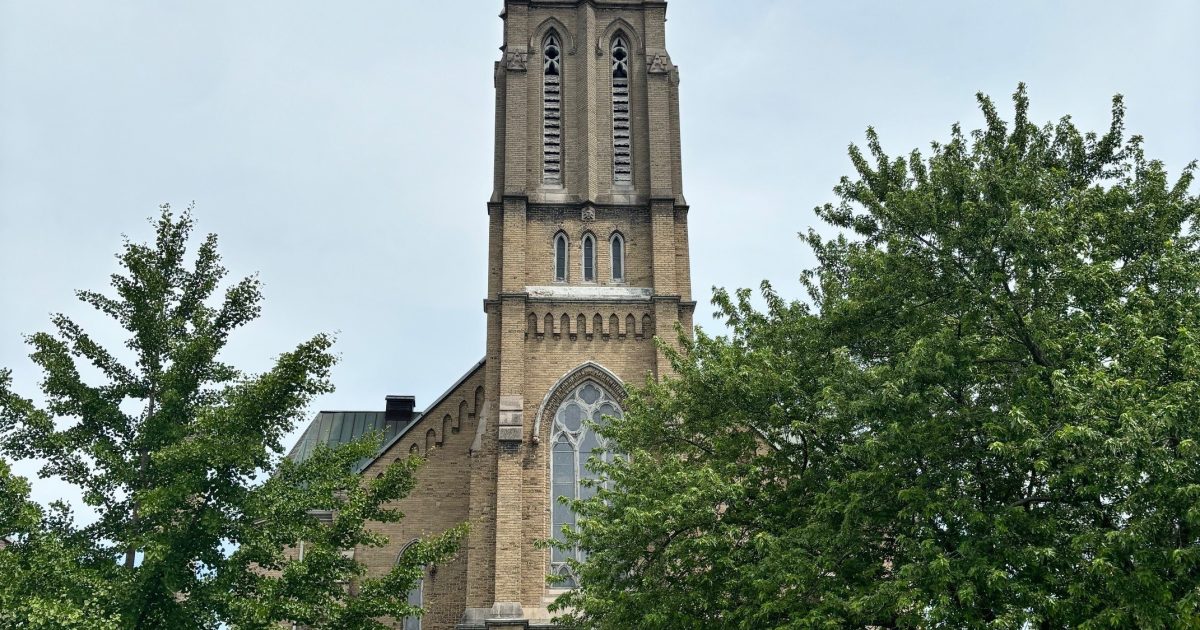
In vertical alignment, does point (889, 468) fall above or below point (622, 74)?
below

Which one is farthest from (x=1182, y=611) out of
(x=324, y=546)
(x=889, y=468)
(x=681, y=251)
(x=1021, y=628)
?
(x=681, y=251)

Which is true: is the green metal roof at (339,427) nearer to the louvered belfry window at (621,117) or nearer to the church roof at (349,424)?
the church roof at (349,424)

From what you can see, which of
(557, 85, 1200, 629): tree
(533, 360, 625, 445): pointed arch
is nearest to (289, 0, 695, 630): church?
(533, 360, 625, 445): pointed arch

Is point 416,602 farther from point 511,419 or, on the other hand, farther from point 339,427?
point 339,427

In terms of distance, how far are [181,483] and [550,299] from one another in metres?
13.0

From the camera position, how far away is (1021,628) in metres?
11.5

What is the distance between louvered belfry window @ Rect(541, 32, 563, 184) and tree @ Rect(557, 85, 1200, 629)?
36.4ft

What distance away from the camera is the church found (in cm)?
2380

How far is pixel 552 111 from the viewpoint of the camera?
94.3ft

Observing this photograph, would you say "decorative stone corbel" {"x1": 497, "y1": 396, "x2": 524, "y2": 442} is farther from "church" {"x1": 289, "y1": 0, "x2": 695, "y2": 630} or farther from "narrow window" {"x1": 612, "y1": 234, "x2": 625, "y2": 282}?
"narrow window" {"x1": 612, "y1": 234, "x2": 625, "y2": 282}

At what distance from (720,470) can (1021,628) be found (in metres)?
5.33

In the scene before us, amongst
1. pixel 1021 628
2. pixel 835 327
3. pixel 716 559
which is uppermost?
pixel 835 327

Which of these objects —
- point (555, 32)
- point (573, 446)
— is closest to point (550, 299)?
point (573, 446)

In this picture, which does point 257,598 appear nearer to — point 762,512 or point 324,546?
point 324,546
